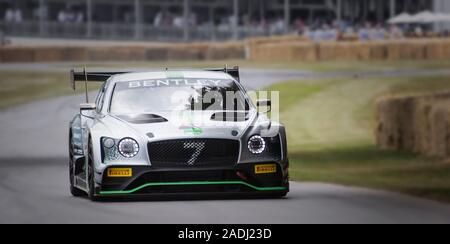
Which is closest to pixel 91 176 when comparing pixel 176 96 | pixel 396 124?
pixel 176 96

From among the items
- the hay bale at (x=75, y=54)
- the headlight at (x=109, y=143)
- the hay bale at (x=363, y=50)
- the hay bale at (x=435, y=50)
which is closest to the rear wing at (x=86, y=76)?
the headlight at (x=109, y=143)

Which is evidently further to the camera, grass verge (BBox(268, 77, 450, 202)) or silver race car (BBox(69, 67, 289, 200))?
grass verge (BBox(268, 77, 450, 202))

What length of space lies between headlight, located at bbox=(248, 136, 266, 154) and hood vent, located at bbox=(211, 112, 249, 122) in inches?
15.3

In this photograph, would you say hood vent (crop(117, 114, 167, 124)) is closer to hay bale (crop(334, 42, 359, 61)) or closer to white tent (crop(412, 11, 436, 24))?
hay bale (crop(334, 42, 359, 61))

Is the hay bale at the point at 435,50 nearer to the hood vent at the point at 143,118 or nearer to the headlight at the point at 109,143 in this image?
the hood vent at the point at 143,118

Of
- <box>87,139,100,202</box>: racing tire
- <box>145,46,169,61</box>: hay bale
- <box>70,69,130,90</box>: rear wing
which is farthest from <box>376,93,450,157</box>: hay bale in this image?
<box>145,46,169,61</box>: hay bale

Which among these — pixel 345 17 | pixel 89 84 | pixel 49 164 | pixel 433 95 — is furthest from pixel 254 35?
pixel 49 164

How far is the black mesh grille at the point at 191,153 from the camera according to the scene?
39.3ft

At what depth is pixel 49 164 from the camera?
18719mm

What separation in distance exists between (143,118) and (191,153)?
0.70 m

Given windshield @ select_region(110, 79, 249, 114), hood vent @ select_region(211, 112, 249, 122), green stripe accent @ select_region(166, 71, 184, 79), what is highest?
green stripe accent @ select_region(166, 71, 184, 79)

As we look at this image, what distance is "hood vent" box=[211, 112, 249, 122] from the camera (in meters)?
12.5

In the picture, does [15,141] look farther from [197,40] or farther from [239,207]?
[197,40]
